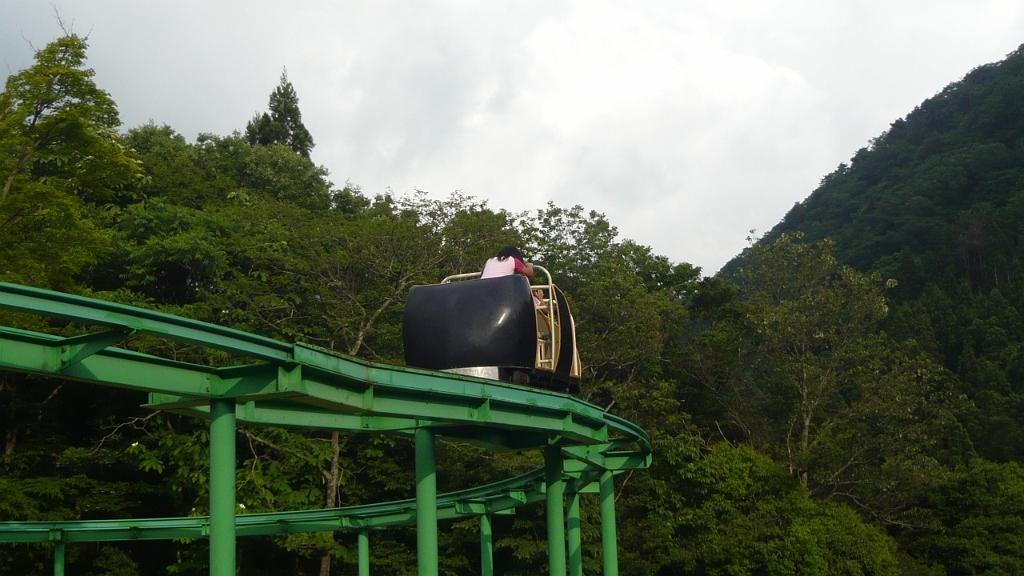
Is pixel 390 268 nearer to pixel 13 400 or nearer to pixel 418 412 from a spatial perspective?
pixel 13 400

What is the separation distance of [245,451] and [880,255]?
43.3m

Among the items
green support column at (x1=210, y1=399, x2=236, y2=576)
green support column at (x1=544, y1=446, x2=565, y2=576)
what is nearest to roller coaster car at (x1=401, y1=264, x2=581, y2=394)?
green support column at (x1=544, y1=446, x2=565, y2=576)

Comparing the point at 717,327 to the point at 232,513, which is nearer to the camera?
the point at 232,513

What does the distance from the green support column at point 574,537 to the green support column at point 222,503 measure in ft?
27.3

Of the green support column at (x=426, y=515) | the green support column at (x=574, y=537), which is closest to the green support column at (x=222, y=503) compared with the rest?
the green support column at (x=426, y=515)

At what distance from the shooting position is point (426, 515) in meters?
10.5

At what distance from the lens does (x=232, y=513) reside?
8164 mm

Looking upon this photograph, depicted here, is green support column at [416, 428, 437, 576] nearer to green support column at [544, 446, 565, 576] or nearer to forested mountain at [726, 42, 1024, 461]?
green support column at [544, 446, 565, 576]

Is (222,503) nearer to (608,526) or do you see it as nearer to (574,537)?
(608,526)

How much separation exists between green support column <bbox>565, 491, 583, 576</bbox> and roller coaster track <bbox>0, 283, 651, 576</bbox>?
0.03 metres

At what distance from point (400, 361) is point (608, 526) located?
541 inches

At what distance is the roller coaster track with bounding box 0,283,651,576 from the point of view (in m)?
7.34

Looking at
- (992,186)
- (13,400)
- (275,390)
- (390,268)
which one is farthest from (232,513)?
(992,186)

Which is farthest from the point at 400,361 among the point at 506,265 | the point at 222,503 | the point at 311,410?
the point at 222,503
